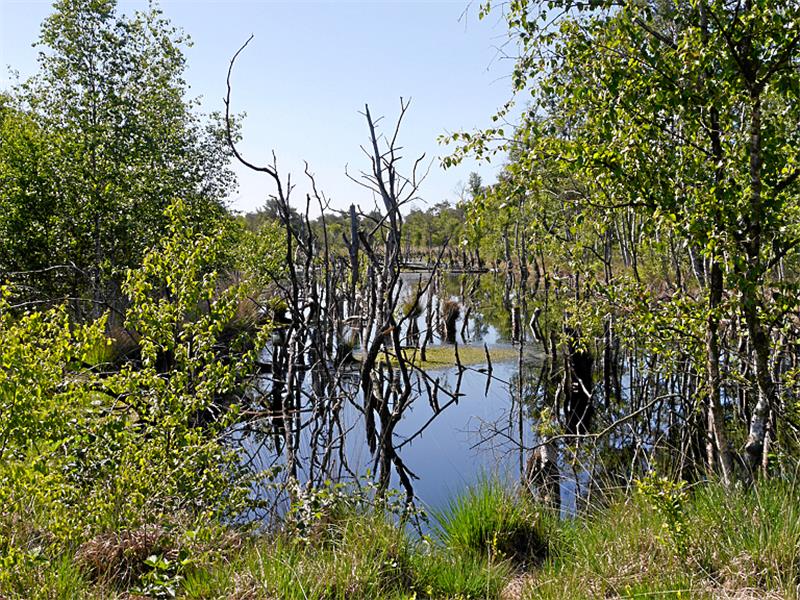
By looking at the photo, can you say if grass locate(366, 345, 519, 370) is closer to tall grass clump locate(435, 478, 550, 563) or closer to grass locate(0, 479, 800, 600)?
tall grass clump locate(435, 478, 550, 563)

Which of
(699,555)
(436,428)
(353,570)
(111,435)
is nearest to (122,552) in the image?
(111,435)

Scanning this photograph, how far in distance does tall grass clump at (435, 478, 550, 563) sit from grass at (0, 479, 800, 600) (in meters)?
0.02

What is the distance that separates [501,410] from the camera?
12.0m

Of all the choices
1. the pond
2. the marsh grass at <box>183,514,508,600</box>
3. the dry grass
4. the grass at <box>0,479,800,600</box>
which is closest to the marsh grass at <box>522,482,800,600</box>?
the grass at <box>0,479,800,600</box>

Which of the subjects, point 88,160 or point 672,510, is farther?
point 88,160

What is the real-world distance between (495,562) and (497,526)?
283 millimetres

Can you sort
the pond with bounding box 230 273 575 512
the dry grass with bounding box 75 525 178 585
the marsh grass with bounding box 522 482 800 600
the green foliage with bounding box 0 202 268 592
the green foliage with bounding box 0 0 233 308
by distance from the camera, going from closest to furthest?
1. the marsh grass with bounding box 522 482 800 600
2. the green foliage with bounding box 0 202 268 592
3. the dry grass with bounding box 75 525 178 585
4. the pond with bounding box 230 273 575 512
5. the green foliage with bounding box 0 0 233 308

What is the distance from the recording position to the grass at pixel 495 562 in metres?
3.54

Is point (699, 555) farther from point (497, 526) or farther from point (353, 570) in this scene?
point (353, 570)

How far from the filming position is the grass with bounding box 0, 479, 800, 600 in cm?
354

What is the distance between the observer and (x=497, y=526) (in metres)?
4.98

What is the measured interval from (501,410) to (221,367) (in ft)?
26.8

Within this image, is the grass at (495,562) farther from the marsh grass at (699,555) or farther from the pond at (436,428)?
the pond at (436,428)

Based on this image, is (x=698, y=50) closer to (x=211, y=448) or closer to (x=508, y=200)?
(x=508, y=200)
